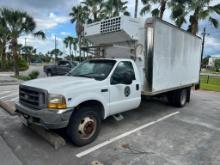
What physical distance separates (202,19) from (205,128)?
14509mm

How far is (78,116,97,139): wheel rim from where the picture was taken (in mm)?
4240

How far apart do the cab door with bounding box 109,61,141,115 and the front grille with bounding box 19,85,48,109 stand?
1537 millimetres

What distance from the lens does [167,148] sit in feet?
14.1

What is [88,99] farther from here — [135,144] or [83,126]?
[135,144]

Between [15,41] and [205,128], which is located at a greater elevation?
[15,41]

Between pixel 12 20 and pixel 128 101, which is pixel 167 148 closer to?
pixel 128 101

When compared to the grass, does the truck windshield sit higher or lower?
higher

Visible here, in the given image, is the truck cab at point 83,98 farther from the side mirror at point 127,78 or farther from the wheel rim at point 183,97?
the wheel rim at point 183,97

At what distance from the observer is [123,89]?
497 cm

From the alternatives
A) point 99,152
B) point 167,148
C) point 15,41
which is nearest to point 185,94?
point 167,148

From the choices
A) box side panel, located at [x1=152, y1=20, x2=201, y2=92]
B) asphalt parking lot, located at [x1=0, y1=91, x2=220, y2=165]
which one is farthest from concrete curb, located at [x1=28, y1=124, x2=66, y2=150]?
box side panel, located at [x1=152, y1=20, x2=201, y2=92]

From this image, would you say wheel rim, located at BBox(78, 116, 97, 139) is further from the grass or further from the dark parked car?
the dark parked car

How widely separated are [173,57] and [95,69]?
2.97 m

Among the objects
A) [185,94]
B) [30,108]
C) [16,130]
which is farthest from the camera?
[185,94]
